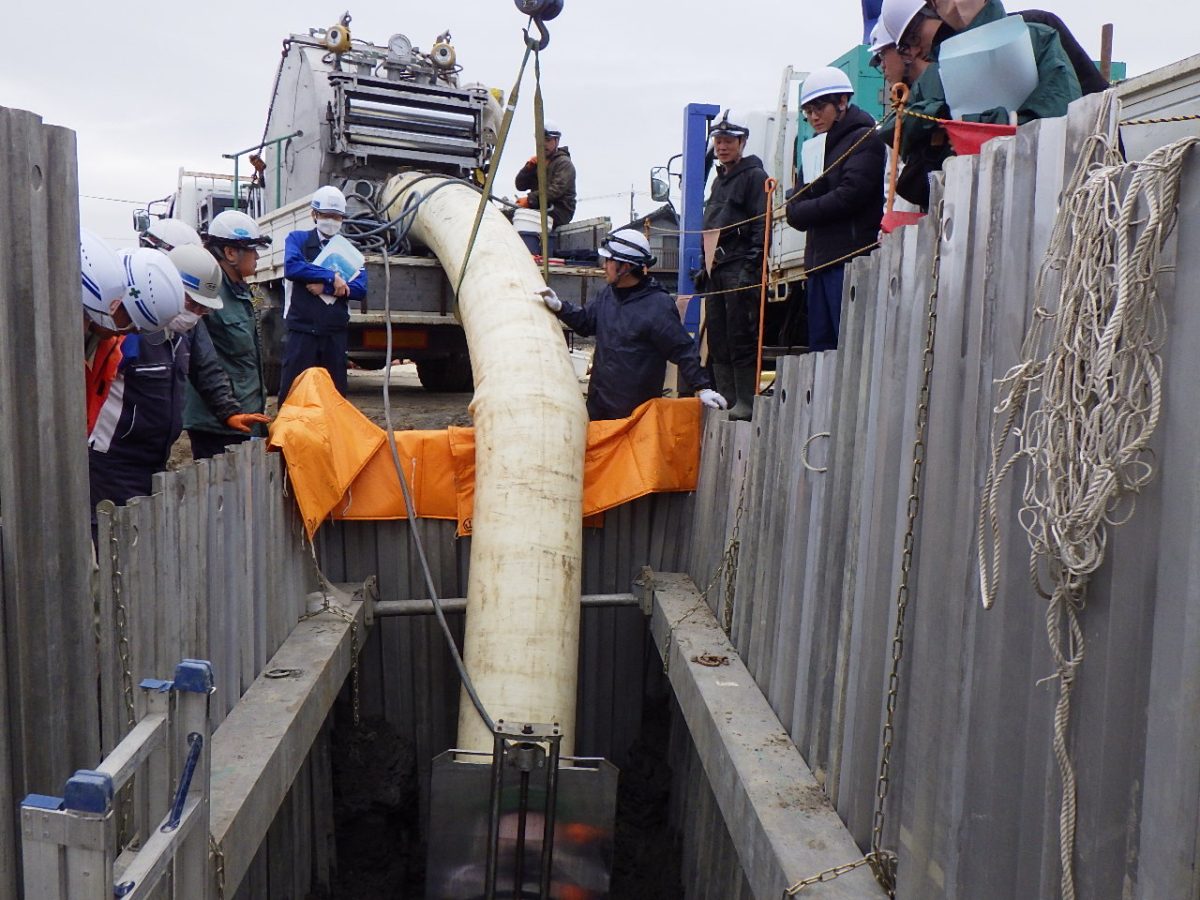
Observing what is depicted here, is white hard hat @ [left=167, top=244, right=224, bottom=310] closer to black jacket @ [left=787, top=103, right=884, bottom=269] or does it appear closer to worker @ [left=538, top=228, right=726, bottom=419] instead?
worker @ [left=538, top=228, right=726, bottom=419]

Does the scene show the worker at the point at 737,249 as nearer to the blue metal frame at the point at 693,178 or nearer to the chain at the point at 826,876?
the blue metal frame at the point at 693,178

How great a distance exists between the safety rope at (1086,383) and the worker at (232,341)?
404 centimetres

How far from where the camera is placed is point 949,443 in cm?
244

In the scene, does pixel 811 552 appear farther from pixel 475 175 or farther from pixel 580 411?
pixel 475 175

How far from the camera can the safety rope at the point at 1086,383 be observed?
5.74 feet

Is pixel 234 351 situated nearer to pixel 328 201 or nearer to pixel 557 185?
pixel 328 201

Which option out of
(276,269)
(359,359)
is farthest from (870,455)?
(359,359)

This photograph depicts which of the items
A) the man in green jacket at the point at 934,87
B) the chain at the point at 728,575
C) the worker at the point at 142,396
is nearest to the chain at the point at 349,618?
the worker at the point at 142,396

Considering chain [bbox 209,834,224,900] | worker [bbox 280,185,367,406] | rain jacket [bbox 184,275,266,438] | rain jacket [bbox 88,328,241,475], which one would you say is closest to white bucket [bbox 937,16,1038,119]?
rain jacket [bbox 88,328,241,475]

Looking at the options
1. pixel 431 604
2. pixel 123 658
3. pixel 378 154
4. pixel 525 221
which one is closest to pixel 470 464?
pixel 431 604

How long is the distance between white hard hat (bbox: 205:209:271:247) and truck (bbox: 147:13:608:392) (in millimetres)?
2371

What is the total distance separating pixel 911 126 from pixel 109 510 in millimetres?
2952

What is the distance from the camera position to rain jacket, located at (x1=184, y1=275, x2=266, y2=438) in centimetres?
545

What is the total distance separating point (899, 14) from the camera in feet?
13.8
